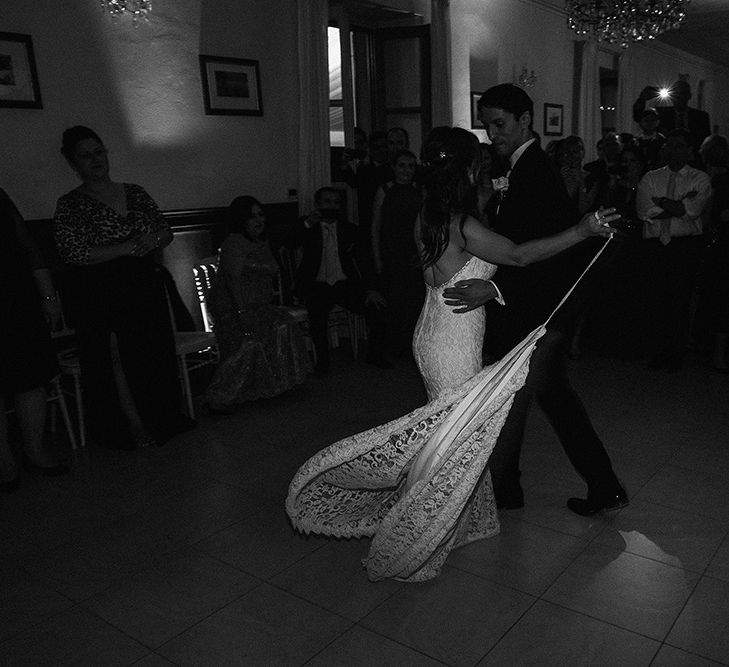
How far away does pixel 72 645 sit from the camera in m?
2.01

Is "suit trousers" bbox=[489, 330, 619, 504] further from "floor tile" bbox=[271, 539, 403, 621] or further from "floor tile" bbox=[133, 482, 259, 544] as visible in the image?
"floor tile" bbox=[133, 482, 259, 544]

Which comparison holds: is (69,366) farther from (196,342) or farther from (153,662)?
(153,662)

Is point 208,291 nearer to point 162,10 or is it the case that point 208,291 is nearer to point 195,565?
point 162,10

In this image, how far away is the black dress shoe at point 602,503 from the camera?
102 inches

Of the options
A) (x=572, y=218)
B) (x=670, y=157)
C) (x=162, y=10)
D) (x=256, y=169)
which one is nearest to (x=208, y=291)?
(x=256, y=169)

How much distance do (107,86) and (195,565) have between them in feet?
10.8

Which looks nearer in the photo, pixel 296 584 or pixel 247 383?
pixel 296 584

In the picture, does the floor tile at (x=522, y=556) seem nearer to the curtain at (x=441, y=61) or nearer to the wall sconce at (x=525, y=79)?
the curtain at (x=441, y=61)

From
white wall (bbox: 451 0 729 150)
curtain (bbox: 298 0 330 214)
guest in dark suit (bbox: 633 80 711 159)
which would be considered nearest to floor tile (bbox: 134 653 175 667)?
curtain (bbox: 298 0 330 214)

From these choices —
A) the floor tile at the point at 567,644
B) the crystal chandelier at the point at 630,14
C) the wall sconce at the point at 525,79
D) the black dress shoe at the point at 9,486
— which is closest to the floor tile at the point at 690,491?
the floor tile at the point at 567,644

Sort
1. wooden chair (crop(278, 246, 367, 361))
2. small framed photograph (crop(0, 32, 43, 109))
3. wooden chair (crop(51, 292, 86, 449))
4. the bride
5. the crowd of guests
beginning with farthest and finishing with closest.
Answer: wooden chair (crop(278, 246, 367, 361)) → small framed photograph (crop(0, 32, 43, 109)) → wooden chair (crop(51, 292, 86, 449)) → the crowd of guests → the bride

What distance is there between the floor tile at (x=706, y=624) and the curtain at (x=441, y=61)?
560cm

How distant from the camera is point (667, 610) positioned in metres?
2.02

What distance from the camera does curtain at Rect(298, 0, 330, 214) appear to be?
537cm
